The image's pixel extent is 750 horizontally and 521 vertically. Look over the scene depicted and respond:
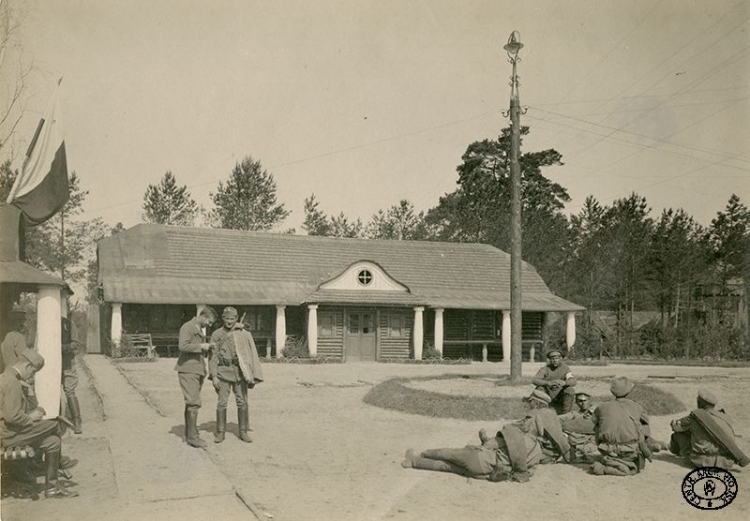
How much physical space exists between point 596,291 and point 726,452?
3835 centimetres

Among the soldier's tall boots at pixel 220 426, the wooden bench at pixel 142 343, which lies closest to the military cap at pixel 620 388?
the soldier's tall boots at pixel 220 426

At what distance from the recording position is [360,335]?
27.2 meters

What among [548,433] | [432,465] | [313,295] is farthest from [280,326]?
[432,465]

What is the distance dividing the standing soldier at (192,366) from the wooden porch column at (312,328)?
16814 millimetres

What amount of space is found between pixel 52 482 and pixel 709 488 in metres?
6.24

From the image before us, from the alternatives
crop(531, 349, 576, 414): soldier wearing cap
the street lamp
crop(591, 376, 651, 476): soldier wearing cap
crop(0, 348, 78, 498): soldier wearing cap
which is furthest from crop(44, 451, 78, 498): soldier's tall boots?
the street lamp

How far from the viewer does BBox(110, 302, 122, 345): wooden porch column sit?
79.9 ft

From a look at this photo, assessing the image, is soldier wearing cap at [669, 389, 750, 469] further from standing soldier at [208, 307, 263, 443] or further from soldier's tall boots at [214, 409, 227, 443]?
soldier's tall boots at [214, 409, 227, 443]

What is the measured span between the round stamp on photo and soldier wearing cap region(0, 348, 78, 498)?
5.81 meters

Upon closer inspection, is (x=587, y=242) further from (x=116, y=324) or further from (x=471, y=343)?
(x=116, y=324)

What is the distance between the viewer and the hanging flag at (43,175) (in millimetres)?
7215

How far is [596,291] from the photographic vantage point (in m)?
44.5

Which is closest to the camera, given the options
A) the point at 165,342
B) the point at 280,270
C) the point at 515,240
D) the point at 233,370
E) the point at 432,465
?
the point at 432,465

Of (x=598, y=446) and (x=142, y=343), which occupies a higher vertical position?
(x=598, y=446)
